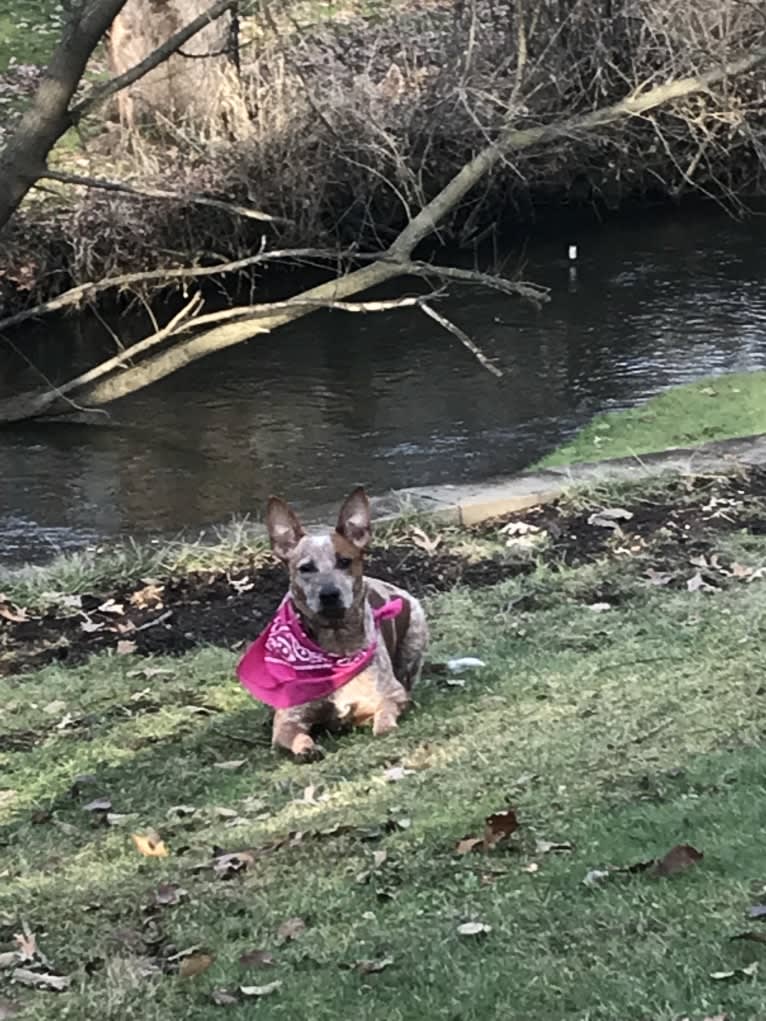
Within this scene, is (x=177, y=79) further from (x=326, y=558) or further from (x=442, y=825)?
(x=442, y=825)

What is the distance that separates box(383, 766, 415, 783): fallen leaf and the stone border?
331 cm

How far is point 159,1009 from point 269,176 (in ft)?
43.7

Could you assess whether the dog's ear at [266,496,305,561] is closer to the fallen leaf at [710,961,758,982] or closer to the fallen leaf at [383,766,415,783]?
the fallen leaf at [383,766,415,783]

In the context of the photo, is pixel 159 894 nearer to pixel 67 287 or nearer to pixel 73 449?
pixel 73 449

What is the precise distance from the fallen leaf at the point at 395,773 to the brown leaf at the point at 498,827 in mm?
668

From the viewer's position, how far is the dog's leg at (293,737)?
5.31 metres

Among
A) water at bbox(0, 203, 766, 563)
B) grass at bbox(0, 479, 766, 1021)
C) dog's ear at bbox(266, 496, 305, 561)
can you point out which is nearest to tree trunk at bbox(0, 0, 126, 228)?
water at bbox(0, 203, 766, 563)

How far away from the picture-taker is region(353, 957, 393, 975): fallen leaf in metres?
3.52

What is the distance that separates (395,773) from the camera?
16.5ft

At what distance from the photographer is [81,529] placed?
10867 millimetres

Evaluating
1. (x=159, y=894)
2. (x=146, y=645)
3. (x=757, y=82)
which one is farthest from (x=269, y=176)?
(x=159, y=894)

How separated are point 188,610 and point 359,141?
9.49 m

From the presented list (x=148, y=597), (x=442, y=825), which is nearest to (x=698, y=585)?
(x=148, y=597)

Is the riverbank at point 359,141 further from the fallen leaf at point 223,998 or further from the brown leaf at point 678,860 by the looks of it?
the fallen leaf at point 223,998
